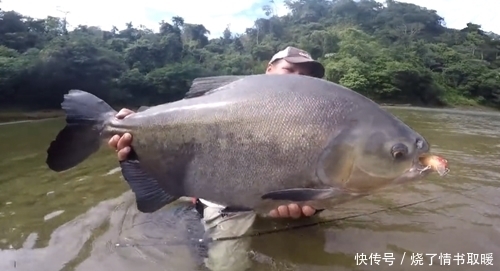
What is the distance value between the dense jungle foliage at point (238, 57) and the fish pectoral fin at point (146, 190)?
24.7m

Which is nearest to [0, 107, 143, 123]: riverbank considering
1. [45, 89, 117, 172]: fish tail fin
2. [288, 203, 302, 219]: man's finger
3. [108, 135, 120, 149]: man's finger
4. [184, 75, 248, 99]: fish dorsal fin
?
[45, 89, 117, 172]: fish tail fin

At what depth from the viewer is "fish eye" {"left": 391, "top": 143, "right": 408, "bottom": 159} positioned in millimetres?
1837

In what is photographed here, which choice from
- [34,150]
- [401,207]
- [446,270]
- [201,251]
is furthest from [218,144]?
[34,150]

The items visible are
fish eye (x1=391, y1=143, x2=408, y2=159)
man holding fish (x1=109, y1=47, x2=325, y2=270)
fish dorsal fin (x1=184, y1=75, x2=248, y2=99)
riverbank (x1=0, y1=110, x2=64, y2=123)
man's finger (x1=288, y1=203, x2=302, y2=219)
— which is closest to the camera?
fish eye (x1=391, y1=143, x2=408, y2=159)

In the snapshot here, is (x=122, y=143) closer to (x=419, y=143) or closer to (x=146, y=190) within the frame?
(x=146, y=190)

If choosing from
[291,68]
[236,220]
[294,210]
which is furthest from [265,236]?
[291,68]

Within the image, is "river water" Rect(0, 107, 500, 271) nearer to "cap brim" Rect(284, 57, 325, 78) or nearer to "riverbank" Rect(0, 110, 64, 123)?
"cap brim" Rect(284, 57, 325, 78)

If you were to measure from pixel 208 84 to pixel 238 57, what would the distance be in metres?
38.1

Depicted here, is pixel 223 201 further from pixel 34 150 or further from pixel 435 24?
pixel 435 24

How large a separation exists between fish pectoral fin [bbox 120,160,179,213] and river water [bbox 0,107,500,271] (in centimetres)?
76

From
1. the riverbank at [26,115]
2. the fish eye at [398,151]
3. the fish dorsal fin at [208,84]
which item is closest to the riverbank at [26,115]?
the riverbank at [26,115]

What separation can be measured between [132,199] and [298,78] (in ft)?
9.58

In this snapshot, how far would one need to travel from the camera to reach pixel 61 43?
2736 centimetres

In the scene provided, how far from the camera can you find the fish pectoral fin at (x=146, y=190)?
2.27 metres
